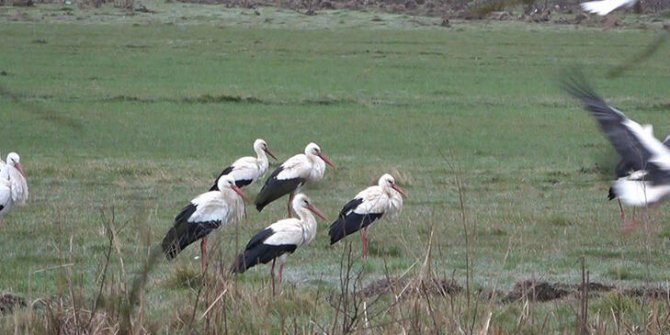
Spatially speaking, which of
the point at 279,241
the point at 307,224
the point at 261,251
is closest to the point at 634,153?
the point at 261,251

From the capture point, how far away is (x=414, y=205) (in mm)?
12016

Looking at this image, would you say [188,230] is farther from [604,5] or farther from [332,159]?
[604,5]

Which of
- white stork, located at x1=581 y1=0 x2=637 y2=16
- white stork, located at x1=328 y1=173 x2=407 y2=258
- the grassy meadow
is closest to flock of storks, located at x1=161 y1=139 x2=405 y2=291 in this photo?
white stork, located at x1=328 y1=173 x2=407 y2=258

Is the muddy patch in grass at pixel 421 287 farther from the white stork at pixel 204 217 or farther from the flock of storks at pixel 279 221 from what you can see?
the white stork at pixel 204 217

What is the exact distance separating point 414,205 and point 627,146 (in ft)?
34.3

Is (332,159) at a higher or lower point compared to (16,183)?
lower

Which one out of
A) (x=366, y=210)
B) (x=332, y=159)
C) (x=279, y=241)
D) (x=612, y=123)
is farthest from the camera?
(x=332, y=159)

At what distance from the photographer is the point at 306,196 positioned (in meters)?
9.33

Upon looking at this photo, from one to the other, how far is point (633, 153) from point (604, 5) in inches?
Answer: 13.3

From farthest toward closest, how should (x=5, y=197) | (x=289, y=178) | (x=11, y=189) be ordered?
(x=289, y=178), (x=11, y=189), (x=5, y=197)

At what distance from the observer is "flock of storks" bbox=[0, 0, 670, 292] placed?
1.35 metres

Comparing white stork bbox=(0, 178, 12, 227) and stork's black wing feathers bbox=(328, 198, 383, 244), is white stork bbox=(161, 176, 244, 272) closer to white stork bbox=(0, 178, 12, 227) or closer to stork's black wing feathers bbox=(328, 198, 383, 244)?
stork's black wing feathers bbox=(328, 198, 383, 244)

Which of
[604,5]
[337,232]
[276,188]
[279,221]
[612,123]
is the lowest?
[276,188]

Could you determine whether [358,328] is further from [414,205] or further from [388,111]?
[388,111]
